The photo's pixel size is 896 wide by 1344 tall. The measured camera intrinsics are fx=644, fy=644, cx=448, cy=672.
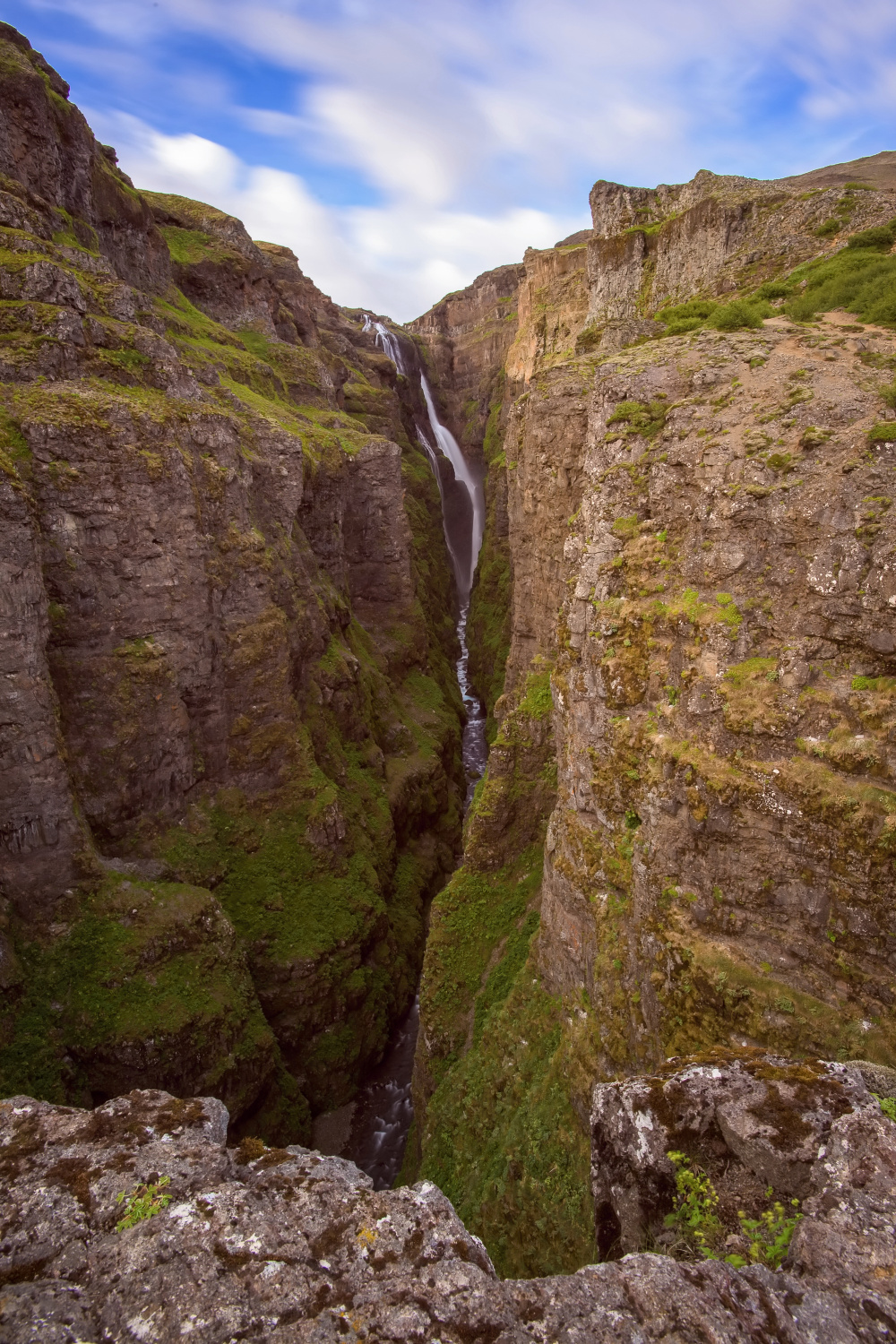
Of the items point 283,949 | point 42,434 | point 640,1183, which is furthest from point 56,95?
A: point 640,1183

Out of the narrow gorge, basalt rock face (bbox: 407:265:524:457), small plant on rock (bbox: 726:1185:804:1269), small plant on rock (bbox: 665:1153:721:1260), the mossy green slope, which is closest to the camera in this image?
small plant on rock (bbox: 726:1185:804:1269)

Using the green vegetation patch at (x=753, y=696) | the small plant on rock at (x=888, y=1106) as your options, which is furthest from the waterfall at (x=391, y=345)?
the small plant on rock at (x=888, y=1106)

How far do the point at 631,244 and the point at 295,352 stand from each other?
29.7m

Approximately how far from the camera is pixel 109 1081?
1873 cm

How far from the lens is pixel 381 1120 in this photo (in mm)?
23656

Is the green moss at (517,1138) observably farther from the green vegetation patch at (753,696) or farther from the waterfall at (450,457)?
the waterfall at (450,457)

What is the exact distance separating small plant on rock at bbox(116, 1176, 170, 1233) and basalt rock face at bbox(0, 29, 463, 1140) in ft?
44.2

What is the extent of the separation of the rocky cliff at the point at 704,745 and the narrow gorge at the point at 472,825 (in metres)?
0.08

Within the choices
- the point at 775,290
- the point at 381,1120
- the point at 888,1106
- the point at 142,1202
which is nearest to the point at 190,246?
the point at 775,290

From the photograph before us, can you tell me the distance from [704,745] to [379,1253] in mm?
7996

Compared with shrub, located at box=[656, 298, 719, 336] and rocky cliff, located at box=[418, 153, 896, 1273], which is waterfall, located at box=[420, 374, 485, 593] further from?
rocky cliff, located at box=[418, 153, 896, 1273]

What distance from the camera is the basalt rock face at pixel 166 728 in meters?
19.2

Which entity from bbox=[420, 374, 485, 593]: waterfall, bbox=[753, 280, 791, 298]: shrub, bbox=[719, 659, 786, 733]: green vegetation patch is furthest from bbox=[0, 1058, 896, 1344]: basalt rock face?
bbox=[420, 374, 485, 593]: waterfall

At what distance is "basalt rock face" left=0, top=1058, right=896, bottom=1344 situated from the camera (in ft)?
18.5
